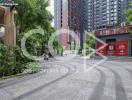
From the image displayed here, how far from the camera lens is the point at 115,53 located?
2088 inches

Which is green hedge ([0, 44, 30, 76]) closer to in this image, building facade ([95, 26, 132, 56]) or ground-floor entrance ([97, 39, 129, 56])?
building facade ([95, 26, 132, 56])

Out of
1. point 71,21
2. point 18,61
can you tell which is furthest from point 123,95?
point 71,21

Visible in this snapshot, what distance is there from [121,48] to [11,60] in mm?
37782

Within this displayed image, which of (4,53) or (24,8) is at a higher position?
(24,8)

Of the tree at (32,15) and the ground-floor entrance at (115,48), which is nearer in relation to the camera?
the tree at (32,15)

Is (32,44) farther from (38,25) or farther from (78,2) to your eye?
(78,2)

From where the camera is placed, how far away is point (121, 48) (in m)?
51.3

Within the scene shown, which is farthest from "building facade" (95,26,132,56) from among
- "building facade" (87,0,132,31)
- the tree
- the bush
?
"building facade" (87,0,132,31)

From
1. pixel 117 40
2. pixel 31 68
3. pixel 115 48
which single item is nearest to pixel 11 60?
pixel 31 68

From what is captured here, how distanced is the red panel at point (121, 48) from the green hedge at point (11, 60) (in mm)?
34766

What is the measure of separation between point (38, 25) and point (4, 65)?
14.0 meters

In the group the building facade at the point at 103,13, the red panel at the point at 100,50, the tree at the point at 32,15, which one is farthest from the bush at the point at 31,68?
the building facade at the point at 103,13

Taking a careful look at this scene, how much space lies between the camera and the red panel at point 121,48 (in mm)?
50312

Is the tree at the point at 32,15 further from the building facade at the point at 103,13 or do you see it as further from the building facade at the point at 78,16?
the building facade at the point at 103,13
